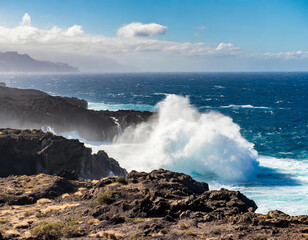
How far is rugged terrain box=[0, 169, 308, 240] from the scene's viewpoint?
38.8ft

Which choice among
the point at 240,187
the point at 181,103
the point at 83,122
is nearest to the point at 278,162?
the point at 240,187

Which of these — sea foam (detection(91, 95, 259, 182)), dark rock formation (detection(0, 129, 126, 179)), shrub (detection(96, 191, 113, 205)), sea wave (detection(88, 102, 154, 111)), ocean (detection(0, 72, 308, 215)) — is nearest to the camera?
shrub (detection(96, 191, 113, 205))

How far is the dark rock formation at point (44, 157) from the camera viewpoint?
26.1 meters

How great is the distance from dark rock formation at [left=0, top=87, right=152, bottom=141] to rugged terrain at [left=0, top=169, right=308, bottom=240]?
3070cm

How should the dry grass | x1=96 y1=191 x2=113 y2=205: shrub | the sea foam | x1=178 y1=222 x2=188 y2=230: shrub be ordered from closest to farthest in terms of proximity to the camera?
1. the dry grass
2. x1=178 y1=222 x2=188 y2=230: shrub
3. x1=96 y1=191 x2=113 y2=205: shrub
4. the sea foam

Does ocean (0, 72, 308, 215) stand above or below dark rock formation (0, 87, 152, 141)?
below

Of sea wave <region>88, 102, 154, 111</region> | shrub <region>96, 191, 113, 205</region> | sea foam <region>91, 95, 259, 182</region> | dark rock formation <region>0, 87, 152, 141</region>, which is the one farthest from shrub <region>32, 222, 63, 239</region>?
sea wave <region>88, 102, 154, 111</region>

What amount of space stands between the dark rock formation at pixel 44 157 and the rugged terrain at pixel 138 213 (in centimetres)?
702

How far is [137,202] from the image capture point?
1460 cm

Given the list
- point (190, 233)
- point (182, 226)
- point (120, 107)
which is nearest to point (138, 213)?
point (182, 226)

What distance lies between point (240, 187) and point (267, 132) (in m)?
29.8

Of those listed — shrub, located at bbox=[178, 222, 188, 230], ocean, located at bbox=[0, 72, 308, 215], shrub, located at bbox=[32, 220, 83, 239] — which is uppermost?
shrub, located at bbox=[178, 222, 188, 230]

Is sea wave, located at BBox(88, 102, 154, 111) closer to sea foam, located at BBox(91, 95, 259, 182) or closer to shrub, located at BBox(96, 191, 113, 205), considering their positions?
sea foam, located at BBox(91, 95, 259, 182)

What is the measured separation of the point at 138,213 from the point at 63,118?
4106cm
